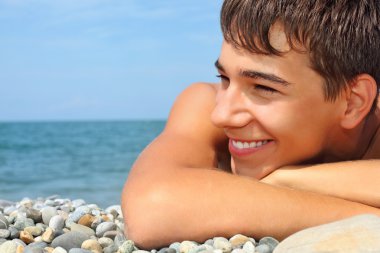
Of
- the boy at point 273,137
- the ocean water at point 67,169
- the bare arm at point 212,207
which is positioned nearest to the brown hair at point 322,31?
the boy at point 273,137

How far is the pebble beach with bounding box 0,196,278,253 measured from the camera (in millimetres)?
2852

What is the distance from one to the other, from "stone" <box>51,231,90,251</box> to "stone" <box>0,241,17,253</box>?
213mm

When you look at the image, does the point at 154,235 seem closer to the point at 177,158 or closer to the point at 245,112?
the point at 177,158

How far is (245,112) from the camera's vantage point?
3.27 m

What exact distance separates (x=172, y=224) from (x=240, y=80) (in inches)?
31.6

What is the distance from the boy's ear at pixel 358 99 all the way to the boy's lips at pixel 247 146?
1.51 ft

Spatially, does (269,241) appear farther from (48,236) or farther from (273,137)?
(48,236)

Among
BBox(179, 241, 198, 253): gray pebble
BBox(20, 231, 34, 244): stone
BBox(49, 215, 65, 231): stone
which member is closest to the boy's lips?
BBox(179, 241, 198, 253): gray pebble

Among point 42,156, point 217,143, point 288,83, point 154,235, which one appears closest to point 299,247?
point 154,235

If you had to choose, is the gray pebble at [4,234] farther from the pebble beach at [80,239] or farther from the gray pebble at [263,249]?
the gray pebble at [263,249]

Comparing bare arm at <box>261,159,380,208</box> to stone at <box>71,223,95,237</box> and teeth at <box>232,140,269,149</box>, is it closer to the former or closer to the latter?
teeth at <box>232,140,269,149</box>

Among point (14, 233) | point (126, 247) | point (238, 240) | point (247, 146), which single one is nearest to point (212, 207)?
point (238, 240)

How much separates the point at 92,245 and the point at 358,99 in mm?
1576

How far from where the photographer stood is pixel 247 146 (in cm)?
339
